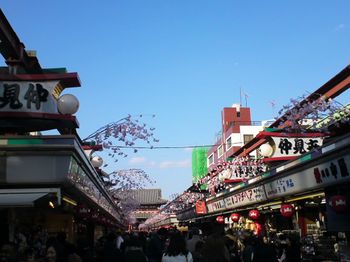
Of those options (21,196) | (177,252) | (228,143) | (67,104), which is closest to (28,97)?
(67,104)

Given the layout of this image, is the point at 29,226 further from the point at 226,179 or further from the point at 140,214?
the point at 140,214

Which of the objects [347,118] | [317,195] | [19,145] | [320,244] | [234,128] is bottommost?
[320,244]

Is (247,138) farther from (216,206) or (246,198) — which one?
(246,198)

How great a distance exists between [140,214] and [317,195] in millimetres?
82907

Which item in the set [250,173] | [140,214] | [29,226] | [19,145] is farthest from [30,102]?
[140,214]

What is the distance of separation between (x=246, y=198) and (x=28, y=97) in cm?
1402

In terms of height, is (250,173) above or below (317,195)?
above

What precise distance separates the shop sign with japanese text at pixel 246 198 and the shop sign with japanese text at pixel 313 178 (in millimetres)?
1366

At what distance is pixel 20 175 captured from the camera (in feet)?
35.7

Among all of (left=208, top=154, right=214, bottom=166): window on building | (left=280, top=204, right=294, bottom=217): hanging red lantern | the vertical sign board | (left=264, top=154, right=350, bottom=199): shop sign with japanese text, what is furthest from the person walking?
(left=208, top=154, right=214, bottom=166): window on building

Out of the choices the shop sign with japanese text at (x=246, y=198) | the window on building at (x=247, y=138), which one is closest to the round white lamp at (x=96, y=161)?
the shop sign with japanese text at (x=246, y=198)

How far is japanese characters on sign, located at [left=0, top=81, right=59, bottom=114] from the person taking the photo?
11.8m

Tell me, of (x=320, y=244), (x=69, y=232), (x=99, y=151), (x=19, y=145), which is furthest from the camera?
(x=99, y=151)

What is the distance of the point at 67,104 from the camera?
→ 39.0ft
